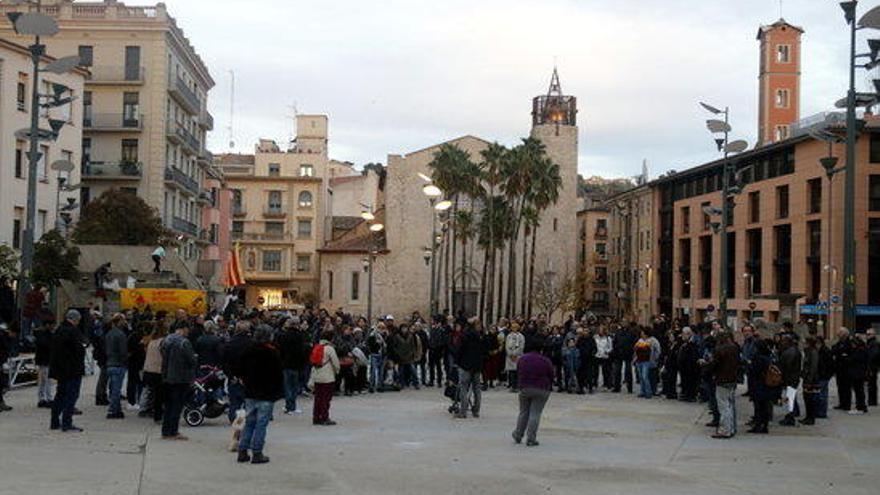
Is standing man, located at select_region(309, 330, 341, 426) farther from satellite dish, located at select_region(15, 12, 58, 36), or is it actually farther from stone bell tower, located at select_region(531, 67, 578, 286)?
stone bell tower, located at select_region(531, 67, 578, 286)

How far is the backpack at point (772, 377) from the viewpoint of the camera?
18.0 metres

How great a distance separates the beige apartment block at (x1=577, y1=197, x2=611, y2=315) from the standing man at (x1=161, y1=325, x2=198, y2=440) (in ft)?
278

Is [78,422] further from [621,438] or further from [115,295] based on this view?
[115,295]

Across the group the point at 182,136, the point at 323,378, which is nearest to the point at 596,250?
the point at 182,136

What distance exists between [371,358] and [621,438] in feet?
30.6

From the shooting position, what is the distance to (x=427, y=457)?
14.5m

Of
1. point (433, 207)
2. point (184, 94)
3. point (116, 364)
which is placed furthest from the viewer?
point (184, 94)

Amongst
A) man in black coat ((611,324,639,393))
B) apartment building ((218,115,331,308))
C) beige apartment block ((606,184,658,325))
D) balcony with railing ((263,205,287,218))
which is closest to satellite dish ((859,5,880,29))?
man in black coat ((611,324,639,393))

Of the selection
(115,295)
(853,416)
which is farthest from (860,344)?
(115,295)

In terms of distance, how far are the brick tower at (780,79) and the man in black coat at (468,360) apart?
271ft

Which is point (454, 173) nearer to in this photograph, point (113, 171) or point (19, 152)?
point (113, 171)

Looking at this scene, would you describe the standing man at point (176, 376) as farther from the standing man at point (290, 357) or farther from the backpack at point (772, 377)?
the backpack at point (772, 377)

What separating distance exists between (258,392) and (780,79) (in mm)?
90612

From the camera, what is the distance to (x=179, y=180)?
64.9 metres
